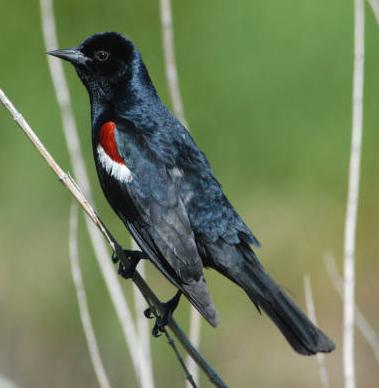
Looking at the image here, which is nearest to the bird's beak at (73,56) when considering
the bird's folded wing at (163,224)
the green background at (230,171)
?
the bird's folded wing at (163,224)

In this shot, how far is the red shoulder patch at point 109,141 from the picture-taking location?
4238mm

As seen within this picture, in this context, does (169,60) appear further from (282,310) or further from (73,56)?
(282,310)

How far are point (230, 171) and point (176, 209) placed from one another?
2243mm

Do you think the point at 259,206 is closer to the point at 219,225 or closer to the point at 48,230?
the point at 48,230

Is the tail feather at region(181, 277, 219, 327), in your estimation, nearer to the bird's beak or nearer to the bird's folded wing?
the bird's folded wing

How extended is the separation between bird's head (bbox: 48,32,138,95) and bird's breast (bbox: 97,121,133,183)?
0.41 metres

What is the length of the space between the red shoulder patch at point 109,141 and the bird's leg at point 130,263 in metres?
0.37

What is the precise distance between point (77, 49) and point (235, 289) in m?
2.11

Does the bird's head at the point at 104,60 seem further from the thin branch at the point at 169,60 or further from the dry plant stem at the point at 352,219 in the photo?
the dry plant stem at the point at 352,219

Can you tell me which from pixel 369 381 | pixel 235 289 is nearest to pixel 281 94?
pixel 235 289

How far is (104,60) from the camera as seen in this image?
4.73 meters

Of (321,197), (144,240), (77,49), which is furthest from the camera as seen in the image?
(321,197)

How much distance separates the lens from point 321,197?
656 centimetres

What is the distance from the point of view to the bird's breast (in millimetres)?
4219
